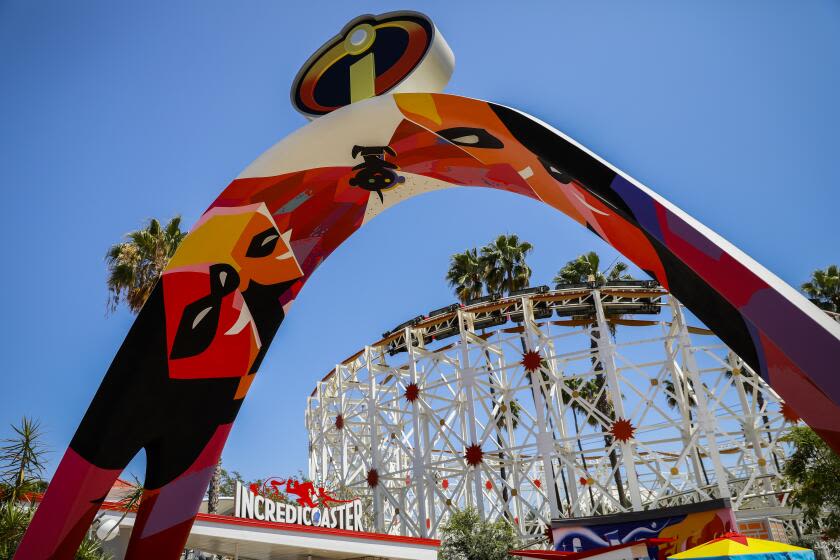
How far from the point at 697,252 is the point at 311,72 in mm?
7742

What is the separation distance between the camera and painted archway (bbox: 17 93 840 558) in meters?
7.69

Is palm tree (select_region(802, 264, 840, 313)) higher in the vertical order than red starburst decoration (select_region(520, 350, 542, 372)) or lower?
higher

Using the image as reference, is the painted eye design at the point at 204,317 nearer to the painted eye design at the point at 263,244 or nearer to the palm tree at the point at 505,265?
the painted eye design at the point at 263,244

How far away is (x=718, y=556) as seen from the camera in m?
8.23

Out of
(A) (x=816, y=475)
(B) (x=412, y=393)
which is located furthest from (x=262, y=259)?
(B) (x=412, y=393)

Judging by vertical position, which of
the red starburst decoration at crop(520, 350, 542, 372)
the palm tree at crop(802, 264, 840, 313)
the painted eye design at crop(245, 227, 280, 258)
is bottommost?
the painted eye design at crop(245, 227, 280, 258)

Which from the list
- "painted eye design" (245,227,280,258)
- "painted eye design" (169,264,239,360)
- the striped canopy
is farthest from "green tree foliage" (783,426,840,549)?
"painted eye design" (169,264,239,360)

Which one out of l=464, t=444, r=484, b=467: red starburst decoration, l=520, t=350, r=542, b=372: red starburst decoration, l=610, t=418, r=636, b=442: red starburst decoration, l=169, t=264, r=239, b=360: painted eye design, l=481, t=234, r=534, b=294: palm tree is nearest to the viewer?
l=169, t=264, r=239, b=360: painted eye design

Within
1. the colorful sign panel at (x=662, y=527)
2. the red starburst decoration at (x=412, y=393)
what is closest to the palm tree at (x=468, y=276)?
the red starburst decoration at (x=412, y=393)

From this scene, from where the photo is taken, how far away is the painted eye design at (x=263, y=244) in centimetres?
1031

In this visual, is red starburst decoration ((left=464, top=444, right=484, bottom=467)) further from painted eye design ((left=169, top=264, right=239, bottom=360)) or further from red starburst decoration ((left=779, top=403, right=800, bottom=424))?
painted eye design ((left=169, top=264, right=239, bottom=360))

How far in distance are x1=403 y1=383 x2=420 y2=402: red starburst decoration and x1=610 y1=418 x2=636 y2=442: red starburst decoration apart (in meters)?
7.23

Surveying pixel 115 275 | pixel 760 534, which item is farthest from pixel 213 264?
pixel 760 534

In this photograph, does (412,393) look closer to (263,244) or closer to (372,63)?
(263,244)
